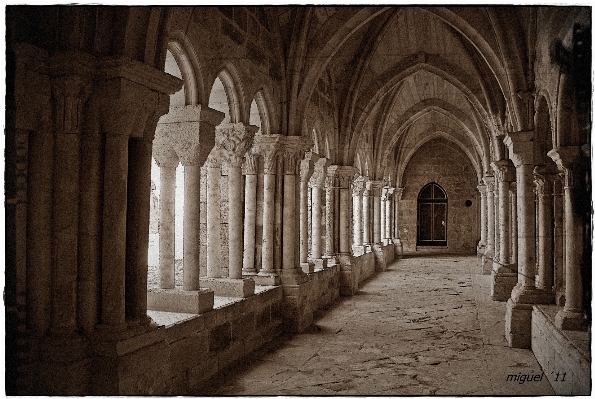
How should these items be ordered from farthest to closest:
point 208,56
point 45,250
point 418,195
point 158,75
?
point 418,195 < point 208,56 < point 158,75 < point 45,250

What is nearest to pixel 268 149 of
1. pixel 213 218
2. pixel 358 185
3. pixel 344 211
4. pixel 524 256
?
pixel 213 218

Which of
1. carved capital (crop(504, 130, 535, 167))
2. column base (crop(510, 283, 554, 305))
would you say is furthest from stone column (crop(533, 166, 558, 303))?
carved capital (crop(504, 130, 535, 167))

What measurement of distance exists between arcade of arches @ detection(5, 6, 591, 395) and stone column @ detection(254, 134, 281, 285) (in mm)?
17

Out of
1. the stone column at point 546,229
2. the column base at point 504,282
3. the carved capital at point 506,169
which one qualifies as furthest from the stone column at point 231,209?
the carved capital at point 506,169

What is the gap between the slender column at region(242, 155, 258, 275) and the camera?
7.00 meters

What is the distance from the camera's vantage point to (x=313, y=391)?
4.59m

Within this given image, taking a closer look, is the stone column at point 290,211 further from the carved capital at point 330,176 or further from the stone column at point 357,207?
the stone column at point 357,207

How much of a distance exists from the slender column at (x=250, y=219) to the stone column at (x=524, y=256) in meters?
3.01

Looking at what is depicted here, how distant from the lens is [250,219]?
23.2ft

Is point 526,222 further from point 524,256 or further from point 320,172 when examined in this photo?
point 320,172

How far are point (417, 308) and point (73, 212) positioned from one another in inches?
249

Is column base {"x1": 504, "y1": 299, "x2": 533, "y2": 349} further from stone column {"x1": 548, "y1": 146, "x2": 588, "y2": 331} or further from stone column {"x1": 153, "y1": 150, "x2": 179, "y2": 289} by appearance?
stone column {"x1": 153, "y1": 150, "x2": 179, "y2": 289}

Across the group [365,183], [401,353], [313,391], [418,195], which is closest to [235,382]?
[313,391]

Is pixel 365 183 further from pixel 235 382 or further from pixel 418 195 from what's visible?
pixel 235 382
